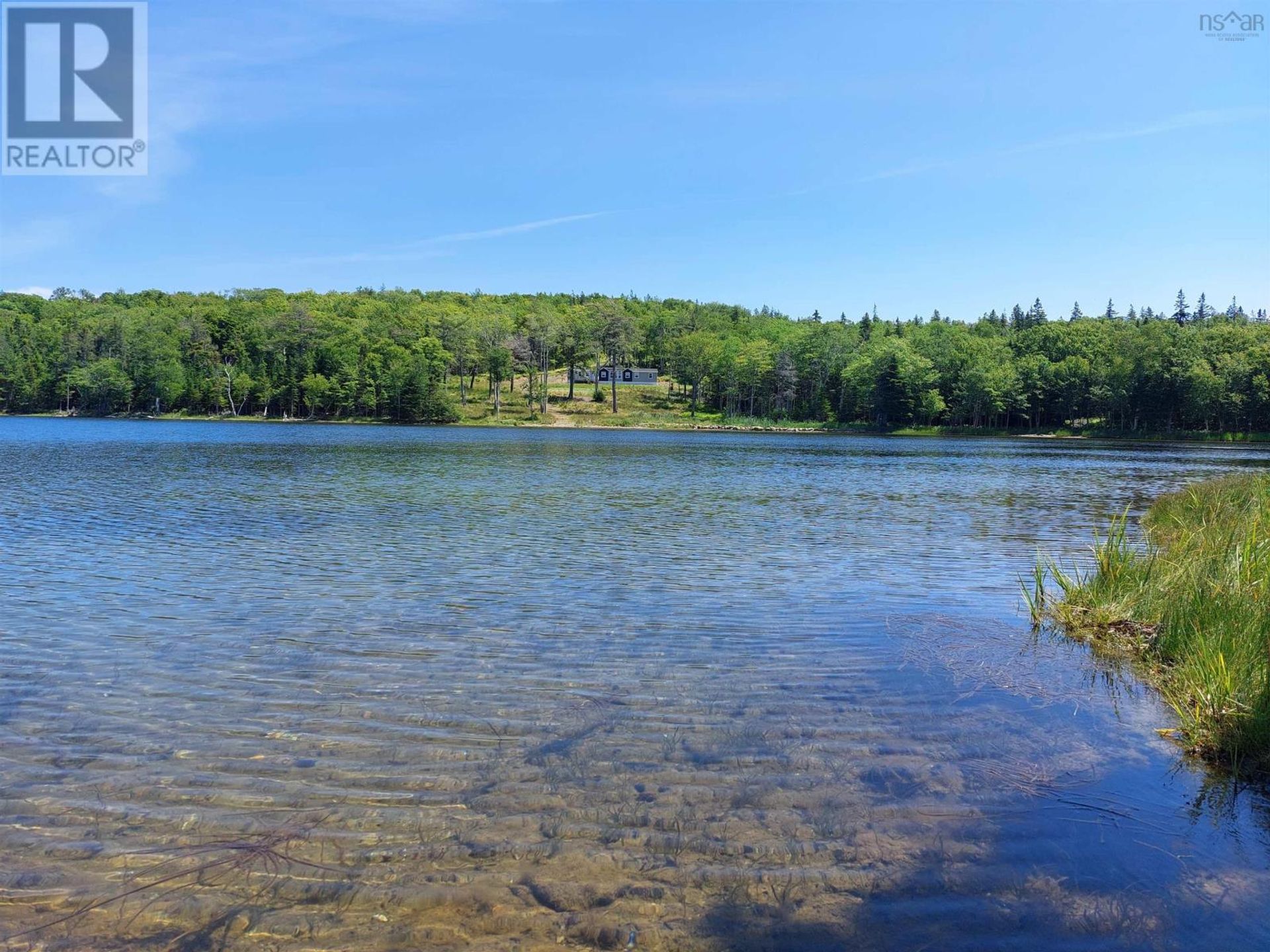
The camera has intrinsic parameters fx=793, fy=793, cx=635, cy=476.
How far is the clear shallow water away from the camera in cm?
487

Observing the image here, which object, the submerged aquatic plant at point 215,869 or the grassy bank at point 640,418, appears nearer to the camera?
the submerged aquatic plant at point 215,869

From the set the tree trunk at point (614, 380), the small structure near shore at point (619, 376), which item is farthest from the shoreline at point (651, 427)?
the small structure near shore at point (619, 376)

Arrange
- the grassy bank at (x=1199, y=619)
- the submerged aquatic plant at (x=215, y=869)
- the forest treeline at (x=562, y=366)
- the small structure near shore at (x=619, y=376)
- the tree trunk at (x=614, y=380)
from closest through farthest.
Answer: the submerged aquatic plant at (x=215, y=869)
the grassy bank at (x=1199, y=619)
the forest treeline at (x=562, y=366)
the tree trunk at (x=614, y=380)
the small structure near shore at (x=619, y=376)

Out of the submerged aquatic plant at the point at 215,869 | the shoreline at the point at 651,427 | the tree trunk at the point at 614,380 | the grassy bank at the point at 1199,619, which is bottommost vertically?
the submerged aquatic plant at the point at 215,869

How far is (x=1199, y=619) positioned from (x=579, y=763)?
25.6 ft

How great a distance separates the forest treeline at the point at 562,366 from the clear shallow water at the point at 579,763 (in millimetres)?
107745

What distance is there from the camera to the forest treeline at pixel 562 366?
110 meters

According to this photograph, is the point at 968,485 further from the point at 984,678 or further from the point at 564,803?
the point at 564,803

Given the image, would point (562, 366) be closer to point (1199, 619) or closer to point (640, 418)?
point (640, 418)

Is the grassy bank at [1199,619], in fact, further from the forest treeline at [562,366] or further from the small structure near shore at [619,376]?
the small structure near shore at [619,376]

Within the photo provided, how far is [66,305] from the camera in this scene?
544ft

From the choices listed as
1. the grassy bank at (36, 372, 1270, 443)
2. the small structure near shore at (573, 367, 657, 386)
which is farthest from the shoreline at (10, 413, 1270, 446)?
the small structure near shore at (573, 367, 657, 386)

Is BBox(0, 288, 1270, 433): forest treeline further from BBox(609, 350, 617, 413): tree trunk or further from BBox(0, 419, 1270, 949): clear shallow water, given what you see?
BBox(0, 419, 1270, 949): clear shallow water

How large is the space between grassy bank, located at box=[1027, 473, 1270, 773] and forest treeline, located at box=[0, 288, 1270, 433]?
353 ft
